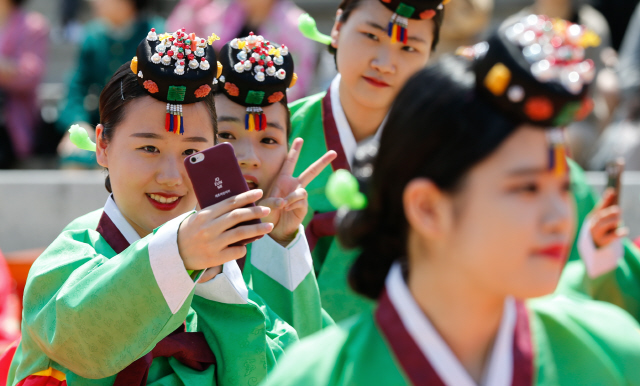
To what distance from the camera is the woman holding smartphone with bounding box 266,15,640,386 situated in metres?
1.31

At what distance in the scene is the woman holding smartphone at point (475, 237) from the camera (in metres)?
→ 1.31

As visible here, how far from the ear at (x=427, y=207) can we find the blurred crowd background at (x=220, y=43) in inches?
133

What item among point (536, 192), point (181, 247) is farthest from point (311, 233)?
point (536, 192)

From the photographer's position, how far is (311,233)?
266 centimetres

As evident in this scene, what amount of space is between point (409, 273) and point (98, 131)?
3.44 ft

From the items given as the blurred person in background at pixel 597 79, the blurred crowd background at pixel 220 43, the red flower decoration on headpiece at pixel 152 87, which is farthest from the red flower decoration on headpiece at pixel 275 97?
the blurred person in background at pixel 597 79

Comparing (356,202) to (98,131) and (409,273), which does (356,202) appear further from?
(98,131)

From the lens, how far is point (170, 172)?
2010 mm

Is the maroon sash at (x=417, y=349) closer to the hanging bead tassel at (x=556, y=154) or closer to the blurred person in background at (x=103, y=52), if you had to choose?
the hanging bead tassel at (x=556, y=154)

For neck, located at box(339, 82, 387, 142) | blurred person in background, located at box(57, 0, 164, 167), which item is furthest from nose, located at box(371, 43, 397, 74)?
blurred person in background, located at box(57, 0, 164, 167)

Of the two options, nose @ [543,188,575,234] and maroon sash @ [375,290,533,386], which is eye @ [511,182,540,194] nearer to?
nose @ [543,188,575,234]

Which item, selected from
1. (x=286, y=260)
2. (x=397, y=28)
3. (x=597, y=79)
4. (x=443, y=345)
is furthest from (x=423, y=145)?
(x=597, y=79)

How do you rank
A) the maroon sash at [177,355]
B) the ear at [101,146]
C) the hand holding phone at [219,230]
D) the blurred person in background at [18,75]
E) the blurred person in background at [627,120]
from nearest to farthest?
the hand holding phone at [219,230], the maroon sash at [177,355], the ear at [101,146], the blurred person in background at [627,120], the blurred person in background at [18,75]

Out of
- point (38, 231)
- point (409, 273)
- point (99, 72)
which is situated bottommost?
point (38, 231)
